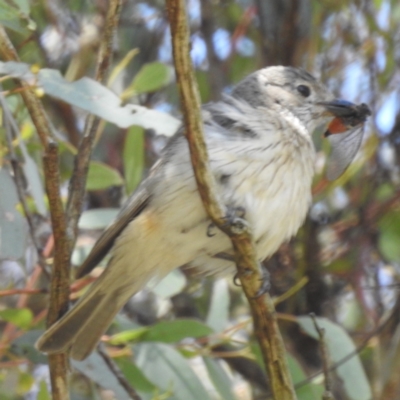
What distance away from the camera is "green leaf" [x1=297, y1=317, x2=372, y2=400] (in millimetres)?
2645

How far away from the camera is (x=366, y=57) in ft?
12.4

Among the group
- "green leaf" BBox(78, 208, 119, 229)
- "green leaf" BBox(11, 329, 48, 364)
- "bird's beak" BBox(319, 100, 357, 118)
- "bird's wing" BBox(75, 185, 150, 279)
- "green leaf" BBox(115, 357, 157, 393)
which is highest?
"bird's beak" BBox(319, 100, 357, 118)

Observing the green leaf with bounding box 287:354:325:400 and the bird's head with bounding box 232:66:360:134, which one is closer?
the green leaf with bounding box 287:354:325:400

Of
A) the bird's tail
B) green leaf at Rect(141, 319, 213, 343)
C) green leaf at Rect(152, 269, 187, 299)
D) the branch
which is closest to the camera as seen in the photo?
the branch

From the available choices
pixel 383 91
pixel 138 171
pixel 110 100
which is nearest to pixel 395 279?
pixel 383 91

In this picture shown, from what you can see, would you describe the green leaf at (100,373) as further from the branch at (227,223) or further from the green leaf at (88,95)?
the green leaf at (88,95)

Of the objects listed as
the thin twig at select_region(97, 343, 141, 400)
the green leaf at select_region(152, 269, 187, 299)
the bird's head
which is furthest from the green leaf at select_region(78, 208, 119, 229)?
the bird's head

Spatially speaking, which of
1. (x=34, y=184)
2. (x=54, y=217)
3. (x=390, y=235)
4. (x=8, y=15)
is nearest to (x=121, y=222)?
(x=34, y=184)

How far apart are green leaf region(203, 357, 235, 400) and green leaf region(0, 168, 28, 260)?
0.87 m

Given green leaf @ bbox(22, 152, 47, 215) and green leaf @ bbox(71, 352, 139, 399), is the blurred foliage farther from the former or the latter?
green leaf @ bbox(22, 152, 47, 215)

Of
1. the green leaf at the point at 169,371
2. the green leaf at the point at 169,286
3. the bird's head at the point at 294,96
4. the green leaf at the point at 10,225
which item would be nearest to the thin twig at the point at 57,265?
the green leaf at the point at 10,225

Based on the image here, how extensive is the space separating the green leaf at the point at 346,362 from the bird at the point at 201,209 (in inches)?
15.1

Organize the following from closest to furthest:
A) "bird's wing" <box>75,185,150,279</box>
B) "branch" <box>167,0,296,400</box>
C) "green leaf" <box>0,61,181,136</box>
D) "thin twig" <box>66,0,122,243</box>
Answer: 1. "branch" <box>167,0,296,400</box>
2. "green leaf" <box>0,61,181,136</box>
3. "thin twig" <box>66,0,122,243</box>
4. "bird's wing" <box>75,185,150,279</box>

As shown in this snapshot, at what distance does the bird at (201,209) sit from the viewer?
2.37 meters
